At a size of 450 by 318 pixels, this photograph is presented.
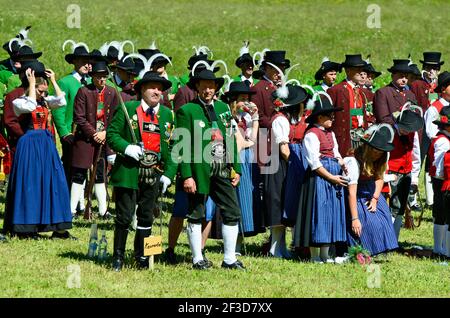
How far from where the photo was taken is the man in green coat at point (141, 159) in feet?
31.1

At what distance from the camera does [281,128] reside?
35.4ft

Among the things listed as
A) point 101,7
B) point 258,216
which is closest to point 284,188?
point 258,216

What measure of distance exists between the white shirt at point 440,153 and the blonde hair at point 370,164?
24.3 inches

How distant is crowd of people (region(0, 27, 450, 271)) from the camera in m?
9.58

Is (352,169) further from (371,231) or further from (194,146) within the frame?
(194,146)

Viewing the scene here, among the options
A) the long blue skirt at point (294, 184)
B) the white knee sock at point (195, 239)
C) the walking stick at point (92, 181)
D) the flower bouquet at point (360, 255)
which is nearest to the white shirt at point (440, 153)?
the flower bouquet at point (360, 255)

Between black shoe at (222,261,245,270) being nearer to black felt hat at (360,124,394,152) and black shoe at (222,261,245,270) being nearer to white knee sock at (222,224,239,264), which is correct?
white knee sock at (222,224,239,264)

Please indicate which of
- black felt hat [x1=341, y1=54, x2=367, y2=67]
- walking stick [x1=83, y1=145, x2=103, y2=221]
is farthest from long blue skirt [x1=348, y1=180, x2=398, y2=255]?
walking stick [x1=83, y1=145, x2=103, y2=221]

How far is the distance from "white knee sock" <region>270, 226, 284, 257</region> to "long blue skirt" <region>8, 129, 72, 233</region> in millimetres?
2269

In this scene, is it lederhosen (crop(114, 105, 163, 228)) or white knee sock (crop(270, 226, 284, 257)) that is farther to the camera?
→ white knee sock (crop(270, 226, 284, 257))

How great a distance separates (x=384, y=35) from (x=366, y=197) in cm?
2845

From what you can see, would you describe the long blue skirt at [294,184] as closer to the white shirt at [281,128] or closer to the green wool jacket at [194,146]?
the white shirt at [281,128]

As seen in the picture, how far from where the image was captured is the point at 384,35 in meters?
Answer: 38.3

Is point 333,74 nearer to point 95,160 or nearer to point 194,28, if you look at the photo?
point 95,160
